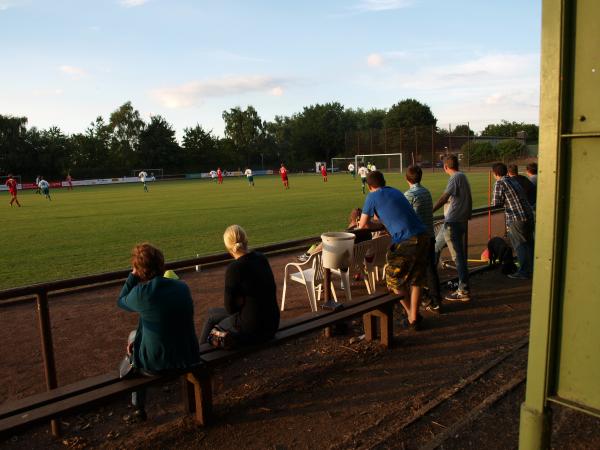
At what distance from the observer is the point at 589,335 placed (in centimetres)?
188

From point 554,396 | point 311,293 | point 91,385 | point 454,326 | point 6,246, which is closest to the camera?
point 554,396

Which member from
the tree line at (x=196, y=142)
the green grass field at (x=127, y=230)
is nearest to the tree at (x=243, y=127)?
the tree line at (x=196, y=142)

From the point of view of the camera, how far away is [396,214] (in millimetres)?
5105

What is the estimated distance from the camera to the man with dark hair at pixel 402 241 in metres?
5.10

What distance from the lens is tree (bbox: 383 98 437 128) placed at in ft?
300

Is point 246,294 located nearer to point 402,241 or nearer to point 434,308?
point 402,241

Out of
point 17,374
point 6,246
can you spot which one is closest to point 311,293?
point 17,374

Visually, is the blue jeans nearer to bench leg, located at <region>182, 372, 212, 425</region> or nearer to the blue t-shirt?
the blue t-shirt

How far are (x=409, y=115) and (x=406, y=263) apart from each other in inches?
3602

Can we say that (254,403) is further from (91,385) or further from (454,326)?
(454,326)

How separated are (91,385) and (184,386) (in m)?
0.71

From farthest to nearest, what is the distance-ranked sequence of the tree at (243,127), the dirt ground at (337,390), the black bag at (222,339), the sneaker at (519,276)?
the tree at (243,127) < the sneaker at (519,276) < the black bag at (222,339) < the dirt ground at (337,390)

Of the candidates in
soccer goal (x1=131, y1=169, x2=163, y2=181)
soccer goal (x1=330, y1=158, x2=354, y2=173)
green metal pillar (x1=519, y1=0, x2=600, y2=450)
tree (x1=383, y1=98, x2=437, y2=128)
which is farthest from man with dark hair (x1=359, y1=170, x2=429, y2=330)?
tree (x1=383, y1=98, x2=437, y2=128)

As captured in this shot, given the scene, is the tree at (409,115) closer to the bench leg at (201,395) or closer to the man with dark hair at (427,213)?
the man with dark hair at (427,213)
